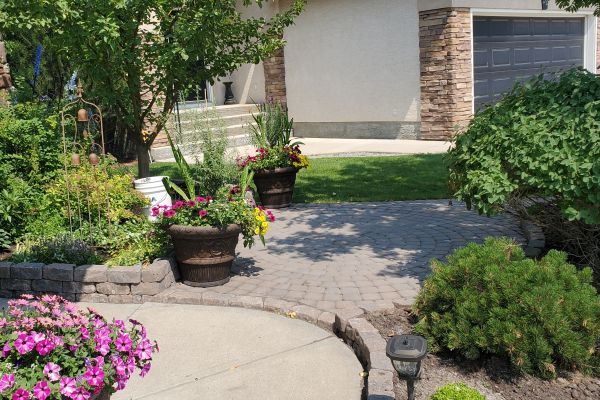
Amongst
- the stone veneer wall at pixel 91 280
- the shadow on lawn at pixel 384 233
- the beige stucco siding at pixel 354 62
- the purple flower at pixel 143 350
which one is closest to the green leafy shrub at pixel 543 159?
the shadow on lawn at pixel 384 233

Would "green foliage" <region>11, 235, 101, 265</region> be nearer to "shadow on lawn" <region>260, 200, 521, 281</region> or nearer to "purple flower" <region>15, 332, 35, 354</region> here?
"shadow on lawn" <region>260, 200, 521, 281</region>

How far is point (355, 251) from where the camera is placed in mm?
6691

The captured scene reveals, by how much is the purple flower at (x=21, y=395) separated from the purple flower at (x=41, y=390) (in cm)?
3

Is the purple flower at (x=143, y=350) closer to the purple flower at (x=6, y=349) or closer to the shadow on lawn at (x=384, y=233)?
the purple flower at (x=6, y=349)

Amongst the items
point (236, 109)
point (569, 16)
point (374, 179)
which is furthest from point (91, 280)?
point (569, 16)

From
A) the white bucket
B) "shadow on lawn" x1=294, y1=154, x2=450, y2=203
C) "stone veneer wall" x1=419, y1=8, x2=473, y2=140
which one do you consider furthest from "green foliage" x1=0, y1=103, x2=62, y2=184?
"stone veneer wall" x1=419, y1=8, x2=473, y2=140

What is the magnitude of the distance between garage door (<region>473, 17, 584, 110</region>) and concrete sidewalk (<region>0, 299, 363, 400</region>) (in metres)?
10.1

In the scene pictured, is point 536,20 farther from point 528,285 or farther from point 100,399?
point 100,399

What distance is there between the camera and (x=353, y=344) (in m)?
4.55

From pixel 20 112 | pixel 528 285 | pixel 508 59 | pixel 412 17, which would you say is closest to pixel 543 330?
pixel 528 285

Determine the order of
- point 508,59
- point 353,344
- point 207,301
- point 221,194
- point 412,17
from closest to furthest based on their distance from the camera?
1. point 353,344
2. point 207,301
3. point 221,194
4. point 412,17
5. point 508,59

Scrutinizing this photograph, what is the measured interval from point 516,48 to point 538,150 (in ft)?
41.0

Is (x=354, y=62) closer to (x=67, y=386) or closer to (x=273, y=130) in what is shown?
(x=273, y=130)

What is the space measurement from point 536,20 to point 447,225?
37.1ft
